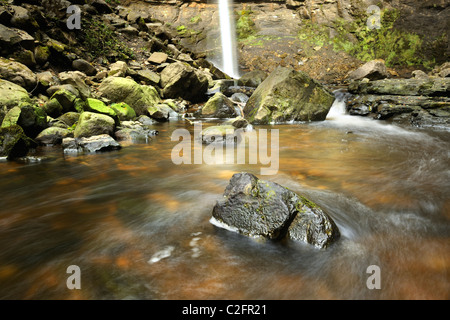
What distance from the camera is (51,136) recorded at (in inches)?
236

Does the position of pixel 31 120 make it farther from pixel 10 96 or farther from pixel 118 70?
pixel 118 70

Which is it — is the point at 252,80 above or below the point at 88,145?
above

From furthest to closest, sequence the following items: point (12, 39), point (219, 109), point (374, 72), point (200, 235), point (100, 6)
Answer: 1. point (100, 6)
2. point (374, 72)
3. point (219, 109)
4. point (12, 39)
5. point (200, 235)

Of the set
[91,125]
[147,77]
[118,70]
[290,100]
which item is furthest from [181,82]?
[91,125]

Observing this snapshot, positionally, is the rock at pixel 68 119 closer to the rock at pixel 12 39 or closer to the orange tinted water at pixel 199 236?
the orange tinted water at pixel 199 236

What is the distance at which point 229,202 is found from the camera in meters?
2.54

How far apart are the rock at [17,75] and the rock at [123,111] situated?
7.01 feet

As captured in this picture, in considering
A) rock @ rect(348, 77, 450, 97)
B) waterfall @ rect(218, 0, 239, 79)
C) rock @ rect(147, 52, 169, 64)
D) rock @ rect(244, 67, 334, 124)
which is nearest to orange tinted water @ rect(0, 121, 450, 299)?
rock @ rect(244, 67, 334, 124)

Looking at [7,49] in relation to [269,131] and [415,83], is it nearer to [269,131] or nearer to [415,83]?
[269,131]

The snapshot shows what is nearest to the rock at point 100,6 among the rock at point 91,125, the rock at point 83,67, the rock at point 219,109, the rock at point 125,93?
the rock at point 83,67

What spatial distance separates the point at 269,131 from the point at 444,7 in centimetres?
2273

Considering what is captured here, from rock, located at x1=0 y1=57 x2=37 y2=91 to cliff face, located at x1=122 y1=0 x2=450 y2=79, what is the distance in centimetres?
1719

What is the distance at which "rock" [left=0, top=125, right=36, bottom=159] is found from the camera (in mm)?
4898

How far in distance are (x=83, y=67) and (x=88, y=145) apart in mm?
6707
